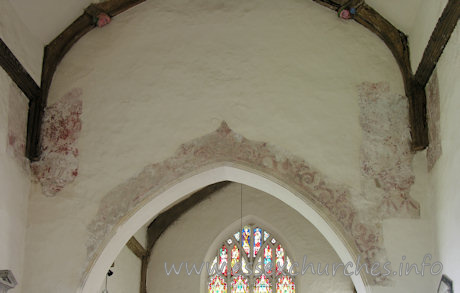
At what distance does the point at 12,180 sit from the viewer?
7930 millimetres

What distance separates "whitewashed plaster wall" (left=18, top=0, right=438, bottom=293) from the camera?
8273mm

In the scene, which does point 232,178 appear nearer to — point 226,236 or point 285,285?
point 226,236

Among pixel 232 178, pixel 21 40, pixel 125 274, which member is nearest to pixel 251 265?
pixel 125 274

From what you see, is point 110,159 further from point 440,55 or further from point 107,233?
point 440,55

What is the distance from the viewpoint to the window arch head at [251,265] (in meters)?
12.0

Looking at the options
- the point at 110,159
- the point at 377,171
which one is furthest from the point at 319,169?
the point at 110,159

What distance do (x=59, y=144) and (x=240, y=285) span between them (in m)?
4.61

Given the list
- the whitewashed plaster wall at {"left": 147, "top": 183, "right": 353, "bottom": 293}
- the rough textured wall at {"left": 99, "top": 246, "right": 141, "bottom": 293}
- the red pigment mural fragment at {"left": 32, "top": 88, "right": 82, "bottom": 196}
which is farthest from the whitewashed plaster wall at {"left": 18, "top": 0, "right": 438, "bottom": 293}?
the whitewashed plaster wall at {"left": 147, "top": 183, "right": 353, "bottom": 293}

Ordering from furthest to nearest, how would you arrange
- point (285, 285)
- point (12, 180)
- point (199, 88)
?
1. point (285, 285)
2. point (199, 88)
3. point (12, 180)

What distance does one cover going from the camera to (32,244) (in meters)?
8.12

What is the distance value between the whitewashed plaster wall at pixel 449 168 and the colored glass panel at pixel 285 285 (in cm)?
456

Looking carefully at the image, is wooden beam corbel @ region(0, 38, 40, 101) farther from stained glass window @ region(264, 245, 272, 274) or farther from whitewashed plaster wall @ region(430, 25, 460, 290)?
stained glass window @ region(264, 245, 272, 274)

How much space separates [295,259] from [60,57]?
16.5ft

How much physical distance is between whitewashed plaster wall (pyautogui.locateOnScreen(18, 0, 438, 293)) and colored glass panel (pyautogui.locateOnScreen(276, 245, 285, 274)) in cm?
408
